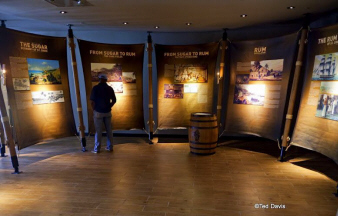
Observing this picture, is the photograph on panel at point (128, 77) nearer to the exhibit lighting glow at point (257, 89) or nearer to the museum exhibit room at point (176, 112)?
the museum exhibit room at point (176, 112)

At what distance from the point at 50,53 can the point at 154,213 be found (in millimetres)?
3887

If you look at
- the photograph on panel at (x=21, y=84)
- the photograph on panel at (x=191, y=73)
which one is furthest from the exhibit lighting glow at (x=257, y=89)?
the photograph on panel at (x=21, y=84)

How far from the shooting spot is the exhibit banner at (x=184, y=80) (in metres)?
5.63

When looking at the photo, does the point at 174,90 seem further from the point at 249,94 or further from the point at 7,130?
the point at 7,130

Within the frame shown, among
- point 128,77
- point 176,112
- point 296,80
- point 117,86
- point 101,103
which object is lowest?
point 176,112

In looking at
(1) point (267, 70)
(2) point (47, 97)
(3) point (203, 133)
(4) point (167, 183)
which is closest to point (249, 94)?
(1) point (267, 70)

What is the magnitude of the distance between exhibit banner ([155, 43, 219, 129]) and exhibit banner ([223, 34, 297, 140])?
56cm

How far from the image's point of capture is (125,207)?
2.90m

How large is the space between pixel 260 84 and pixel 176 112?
210 centimetres

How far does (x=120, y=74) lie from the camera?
562cm

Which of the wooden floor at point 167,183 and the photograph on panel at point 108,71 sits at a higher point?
the photograph on panel at point 108,71

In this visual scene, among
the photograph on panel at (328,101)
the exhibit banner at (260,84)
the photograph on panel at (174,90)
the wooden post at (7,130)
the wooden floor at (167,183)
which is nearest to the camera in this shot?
the wooden floor at (167,183)

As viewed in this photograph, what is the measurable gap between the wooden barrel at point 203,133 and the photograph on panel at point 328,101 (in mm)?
1890

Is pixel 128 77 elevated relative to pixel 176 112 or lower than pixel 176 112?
elevated
